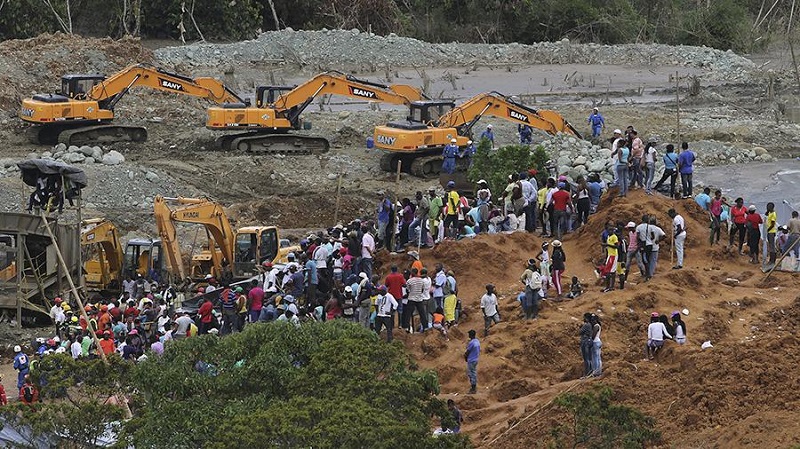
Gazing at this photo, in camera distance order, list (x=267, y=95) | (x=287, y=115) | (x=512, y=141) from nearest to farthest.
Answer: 1. (x=287, y=115)
2. (x=267, y=95)
3. (x=512, y=141)

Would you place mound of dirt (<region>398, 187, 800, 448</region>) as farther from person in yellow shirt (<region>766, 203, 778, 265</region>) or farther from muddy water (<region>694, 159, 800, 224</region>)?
muddy water (<region>694, 159, 800, 224</region>)

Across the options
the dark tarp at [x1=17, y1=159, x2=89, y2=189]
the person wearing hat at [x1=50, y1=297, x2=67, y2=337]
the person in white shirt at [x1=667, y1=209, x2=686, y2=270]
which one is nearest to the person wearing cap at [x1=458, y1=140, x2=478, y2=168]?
the dark tarp at [x1=17, y1=159, x2=89, y2=189]

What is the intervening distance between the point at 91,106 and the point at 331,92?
6.86 m

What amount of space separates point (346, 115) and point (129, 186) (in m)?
12.8

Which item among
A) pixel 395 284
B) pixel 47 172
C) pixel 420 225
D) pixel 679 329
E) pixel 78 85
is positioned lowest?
pixel 679 329

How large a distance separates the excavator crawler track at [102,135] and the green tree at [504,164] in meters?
13.6

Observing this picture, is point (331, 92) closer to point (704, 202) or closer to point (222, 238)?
point (222, 238)

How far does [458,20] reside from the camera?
76000mm

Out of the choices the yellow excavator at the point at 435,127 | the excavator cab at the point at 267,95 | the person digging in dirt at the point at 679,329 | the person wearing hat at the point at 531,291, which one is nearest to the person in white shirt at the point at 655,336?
the person digging in dirt at the point at 679,329

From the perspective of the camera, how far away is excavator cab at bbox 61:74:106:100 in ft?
151

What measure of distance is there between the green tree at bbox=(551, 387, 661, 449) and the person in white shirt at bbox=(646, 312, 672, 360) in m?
5.96

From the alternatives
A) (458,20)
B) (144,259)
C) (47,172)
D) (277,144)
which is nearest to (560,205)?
(144,259)

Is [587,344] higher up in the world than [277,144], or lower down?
higher up

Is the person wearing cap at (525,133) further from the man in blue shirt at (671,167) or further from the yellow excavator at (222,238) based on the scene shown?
the yellow excavator at (222,238)
